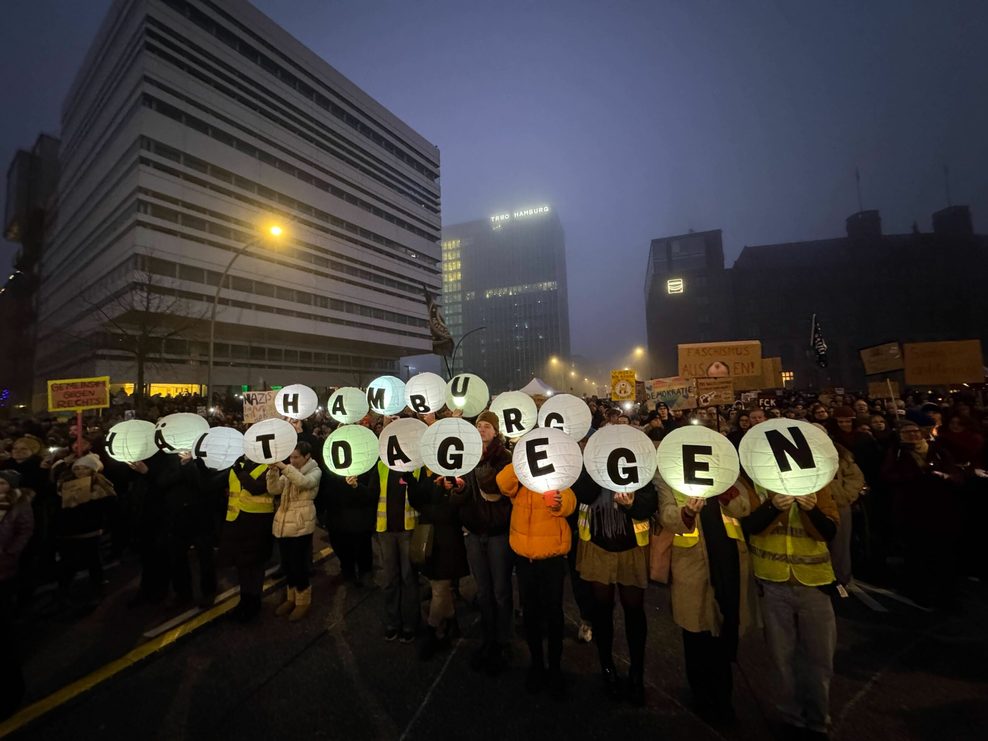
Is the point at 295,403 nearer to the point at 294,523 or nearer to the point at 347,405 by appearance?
the point at 347,405

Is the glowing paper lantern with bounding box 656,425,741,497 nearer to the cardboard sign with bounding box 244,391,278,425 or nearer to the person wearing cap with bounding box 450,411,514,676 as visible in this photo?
the person wearing cap with bounding box 450,411,514,676

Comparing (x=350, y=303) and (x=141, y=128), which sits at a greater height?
(x=141, y=128)

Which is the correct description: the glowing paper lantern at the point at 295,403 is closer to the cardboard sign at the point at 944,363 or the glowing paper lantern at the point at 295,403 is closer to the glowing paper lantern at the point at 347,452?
the glowing paper lantern at the point at 347,452

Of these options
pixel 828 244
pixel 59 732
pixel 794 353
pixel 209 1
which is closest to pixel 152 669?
pixel 59 732

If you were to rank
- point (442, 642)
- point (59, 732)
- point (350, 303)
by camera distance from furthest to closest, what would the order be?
point (350, 303), point (442, 642), point (59, 732)

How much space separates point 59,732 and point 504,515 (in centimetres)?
349

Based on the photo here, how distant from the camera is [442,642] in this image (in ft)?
13.6

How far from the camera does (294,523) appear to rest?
480 centimetres

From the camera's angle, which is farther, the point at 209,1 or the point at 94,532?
the point at 209,1

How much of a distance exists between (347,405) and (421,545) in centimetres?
322

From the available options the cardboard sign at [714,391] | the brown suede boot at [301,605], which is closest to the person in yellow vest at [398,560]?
the brown suede boot at [301,605]

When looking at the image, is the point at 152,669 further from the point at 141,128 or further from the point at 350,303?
the point at 350,303

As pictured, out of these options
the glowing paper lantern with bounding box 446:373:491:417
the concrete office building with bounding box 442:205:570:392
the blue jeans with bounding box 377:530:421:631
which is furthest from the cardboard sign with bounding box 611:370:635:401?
the concrete office building with bounding box 442:205:570:392

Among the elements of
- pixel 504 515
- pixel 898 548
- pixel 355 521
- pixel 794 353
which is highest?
pixel 794 353
